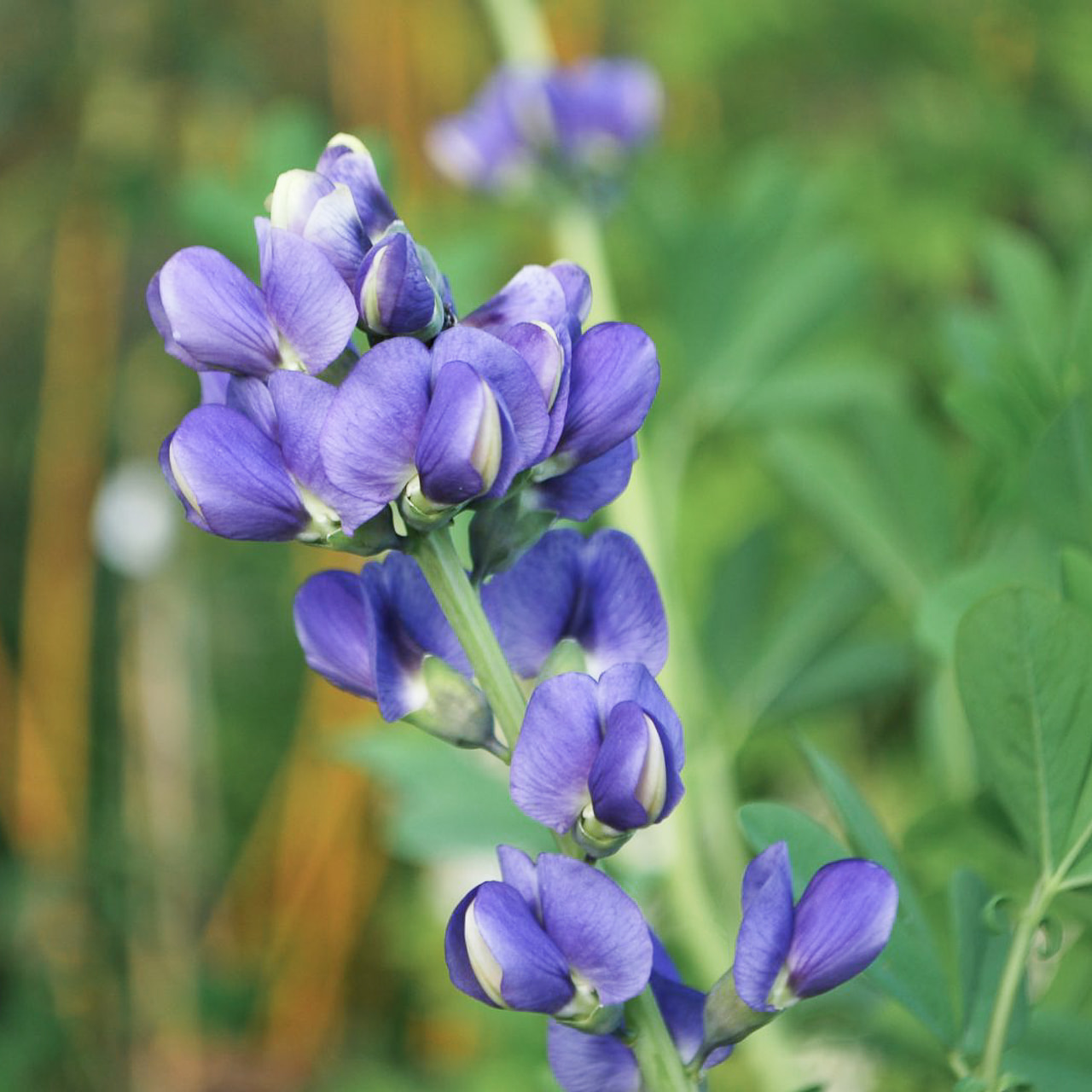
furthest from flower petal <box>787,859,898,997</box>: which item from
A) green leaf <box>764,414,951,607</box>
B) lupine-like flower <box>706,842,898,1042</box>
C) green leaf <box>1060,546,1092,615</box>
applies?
green leaf <box>764,414,951,607</box>

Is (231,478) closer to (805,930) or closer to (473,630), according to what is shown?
(473,630)

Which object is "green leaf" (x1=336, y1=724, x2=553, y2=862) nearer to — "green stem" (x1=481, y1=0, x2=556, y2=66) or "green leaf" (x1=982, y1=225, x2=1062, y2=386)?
"green leaf" (x1=982, y1=225, x2=1062, y2=386)

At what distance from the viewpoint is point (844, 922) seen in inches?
12.2

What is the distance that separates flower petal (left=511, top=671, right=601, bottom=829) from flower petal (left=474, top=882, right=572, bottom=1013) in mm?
22

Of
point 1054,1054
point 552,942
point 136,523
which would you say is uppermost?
point 136,523

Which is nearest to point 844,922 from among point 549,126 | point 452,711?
point 452,711

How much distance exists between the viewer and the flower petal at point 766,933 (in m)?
0.31

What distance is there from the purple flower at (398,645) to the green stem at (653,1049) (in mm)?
76

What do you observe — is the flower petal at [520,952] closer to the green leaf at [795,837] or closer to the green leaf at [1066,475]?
the green leaf at [795,837]

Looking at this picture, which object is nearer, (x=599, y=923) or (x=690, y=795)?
(x=599, y=923)

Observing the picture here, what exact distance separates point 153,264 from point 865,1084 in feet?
5.91

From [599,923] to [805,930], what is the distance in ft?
0.17

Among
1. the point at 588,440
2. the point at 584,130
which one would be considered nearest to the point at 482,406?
the point at 588,440

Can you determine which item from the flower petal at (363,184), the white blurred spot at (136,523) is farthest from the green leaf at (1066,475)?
the white blurred spot at (136,523)
